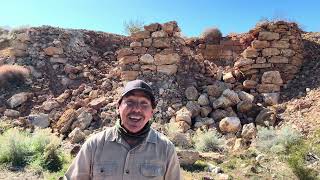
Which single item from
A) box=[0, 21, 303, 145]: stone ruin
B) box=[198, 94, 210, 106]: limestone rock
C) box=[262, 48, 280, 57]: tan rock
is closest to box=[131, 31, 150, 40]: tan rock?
box=[0, 21, 303, 145]: stone ruin

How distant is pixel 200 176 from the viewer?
661 centimetres

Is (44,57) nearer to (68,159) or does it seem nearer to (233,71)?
(233,71)

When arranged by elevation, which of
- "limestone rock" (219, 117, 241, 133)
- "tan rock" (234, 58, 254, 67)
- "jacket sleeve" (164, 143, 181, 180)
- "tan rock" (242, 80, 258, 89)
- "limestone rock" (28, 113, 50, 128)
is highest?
"tan rock" (234, 58, 254, 67)

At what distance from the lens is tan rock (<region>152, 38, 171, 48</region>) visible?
36.1ft

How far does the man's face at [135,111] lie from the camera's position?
2.94m

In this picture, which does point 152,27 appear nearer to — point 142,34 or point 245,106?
point 142,34

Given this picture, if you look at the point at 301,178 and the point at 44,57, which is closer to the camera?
the point at 301,178

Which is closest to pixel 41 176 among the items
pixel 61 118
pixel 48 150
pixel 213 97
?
pixel 48 150

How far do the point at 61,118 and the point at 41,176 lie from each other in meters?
3.33

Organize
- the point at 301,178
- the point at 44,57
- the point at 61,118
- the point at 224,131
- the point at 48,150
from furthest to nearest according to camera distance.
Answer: the point at 44,57 < the point at 61,118 < the point at 224,131 < the point at 48,150 < the point at 301,178

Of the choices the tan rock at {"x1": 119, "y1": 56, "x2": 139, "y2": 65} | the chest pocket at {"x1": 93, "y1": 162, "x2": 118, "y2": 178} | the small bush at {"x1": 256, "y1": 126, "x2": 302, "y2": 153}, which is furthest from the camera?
the tan rock at {"x1": 119, "y1": 56, "x2": 139, "y2": 65}

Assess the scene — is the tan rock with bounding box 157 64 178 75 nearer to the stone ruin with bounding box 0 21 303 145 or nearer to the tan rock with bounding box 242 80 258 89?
the stone ruin with bounding box 0 21 303 145

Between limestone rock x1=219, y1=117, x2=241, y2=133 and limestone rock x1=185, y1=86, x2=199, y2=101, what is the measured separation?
120cm

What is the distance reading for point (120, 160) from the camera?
2867mm
